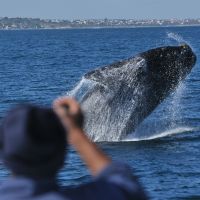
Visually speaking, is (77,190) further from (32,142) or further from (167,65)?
(167,65)

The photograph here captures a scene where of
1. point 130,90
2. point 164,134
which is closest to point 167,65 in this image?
point 130,90

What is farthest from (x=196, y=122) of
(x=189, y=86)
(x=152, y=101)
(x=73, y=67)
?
(x=73, y=67)

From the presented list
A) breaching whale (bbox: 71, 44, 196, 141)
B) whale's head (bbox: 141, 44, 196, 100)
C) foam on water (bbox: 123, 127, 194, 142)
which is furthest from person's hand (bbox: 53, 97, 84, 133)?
foam on water (bbox: 123, 127, 194, 142)

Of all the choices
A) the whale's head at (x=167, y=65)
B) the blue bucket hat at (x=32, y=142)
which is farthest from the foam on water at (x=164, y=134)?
the blue bucket hat at (x=32, y=142)

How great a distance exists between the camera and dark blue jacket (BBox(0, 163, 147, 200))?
2.85 m

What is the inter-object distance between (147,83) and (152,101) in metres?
0.47

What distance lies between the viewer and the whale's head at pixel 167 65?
53.7 feet

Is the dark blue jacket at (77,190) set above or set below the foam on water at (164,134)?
above

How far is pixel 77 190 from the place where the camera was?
2.88 meters

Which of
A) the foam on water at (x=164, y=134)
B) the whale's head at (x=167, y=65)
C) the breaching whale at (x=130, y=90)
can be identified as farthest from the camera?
the foam on water at (x=164, y=134)

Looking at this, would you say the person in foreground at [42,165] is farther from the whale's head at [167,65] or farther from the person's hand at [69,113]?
the whale's head at [167,65]

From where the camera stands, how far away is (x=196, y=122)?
20344 mm

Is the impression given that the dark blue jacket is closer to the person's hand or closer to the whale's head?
the person's hand

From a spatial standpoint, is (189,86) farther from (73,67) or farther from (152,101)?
(73,67)
